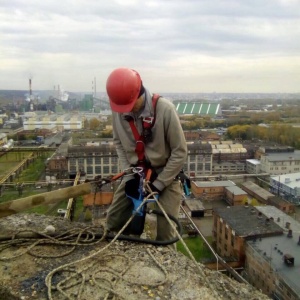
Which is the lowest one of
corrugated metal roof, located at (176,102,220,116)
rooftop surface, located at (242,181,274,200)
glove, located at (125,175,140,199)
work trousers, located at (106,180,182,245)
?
rooftop surface, located at (242,181,274,200)

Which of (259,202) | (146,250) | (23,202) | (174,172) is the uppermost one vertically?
(174,172)

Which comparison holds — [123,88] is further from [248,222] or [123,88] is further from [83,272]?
[248,222]

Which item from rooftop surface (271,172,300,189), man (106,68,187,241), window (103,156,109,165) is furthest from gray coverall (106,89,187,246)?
window (103,156,109,165)

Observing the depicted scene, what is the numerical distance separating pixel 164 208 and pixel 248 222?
5.86 meters

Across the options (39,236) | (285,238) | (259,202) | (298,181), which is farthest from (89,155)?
(39,236)

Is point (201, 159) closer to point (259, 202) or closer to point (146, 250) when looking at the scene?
point (259, 202)

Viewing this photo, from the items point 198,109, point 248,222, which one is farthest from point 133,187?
point 198,109

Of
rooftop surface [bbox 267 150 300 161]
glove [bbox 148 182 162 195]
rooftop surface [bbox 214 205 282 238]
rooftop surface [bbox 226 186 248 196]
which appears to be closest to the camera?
glove [bbox 148 182 162 195]

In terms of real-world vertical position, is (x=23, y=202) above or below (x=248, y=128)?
above

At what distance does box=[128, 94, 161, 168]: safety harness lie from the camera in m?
1.59

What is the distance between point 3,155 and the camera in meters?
15.6

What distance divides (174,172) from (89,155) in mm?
11370

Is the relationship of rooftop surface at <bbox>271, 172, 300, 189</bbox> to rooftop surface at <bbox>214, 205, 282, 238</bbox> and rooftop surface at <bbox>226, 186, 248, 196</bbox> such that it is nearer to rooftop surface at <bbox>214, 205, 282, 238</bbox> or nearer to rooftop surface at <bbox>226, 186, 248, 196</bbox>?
rooftop surface at <bbox>226, 186, 248, 196</bbox>

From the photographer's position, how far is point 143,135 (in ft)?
5.34
